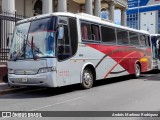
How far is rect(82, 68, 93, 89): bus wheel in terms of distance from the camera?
492 inches

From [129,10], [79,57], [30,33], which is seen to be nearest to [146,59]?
[79,57]

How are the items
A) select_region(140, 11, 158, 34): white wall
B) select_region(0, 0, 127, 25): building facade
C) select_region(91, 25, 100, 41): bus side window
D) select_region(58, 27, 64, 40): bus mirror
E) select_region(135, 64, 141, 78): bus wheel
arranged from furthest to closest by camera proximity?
select_region(140, 11, 158, 34): white wall < select_region(0, 0, 127, 25): building facade < select_region(135, 64, 141, 78): bus wheel < select_region(91, 25, 100, 41): bus side window < select_region(58, 27, 64, 40): bus mirror

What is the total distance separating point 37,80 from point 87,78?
2551mm

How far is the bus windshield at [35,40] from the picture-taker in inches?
427

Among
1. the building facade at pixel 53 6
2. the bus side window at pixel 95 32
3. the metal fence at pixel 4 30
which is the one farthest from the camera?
the building facade at pixel 53 6

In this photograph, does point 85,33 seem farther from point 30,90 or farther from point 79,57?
point 30,90

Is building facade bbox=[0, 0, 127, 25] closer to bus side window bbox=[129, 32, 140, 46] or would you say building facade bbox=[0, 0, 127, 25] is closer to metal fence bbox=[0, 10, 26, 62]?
metal fence bbox=[0, 10, 26, 62]

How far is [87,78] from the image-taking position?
12664 millimetres

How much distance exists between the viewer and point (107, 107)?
8469 millimetres

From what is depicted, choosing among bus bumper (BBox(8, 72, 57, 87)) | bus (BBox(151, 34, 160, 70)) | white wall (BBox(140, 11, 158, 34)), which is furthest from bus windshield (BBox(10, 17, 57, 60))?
white wall (BBox(140, 11, 158, 34))

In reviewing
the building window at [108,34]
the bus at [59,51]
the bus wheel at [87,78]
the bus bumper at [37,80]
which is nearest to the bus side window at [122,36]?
the building window at [108,34]

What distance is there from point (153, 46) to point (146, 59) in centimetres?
276

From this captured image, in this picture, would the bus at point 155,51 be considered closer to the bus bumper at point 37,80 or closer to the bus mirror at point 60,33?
the bus mirror at point 60,33

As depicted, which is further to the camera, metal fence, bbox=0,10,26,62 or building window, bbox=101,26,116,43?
metal fence, bbox=0,10,26,62
